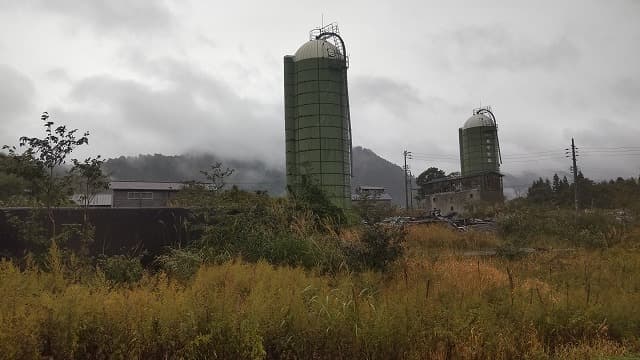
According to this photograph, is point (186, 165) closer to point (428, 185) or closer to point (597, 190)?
point (428, 185)

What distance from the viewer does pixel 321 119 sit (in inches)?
1066

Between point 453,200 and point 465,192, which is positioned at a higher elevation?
point 465,192

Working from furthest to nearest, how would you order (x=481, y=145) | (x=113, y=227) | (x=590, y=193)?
1. (x=481, y=145)
2. (x=590, y=193)
3. (x=113, y=227)

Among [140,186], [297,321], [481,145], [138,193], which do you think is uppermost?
[481,145]

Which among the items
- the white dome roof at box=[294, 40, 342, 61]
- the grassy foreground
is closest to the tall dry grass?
the grassy foreground

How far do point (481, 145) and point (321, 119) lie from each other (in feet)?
124

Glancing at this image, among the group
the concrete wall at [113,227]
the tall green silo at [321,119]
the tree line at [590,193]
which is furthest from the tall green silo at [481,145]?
the concrete wall at [113,227]

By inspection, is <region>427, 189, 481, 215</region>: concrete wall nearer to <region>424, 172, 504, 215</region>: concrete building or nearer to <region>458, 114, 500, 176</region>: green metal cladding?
<region>424, 172, 504, 215</region>: concrete building

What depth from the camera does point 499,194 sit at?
188ft

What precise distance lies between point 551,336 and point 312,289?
9.06 ft

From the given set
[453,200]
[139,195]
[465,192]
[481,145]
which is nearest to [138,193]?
[139,195]

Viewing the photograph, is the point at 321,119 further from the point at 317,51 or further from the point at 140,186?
the point at 140,186

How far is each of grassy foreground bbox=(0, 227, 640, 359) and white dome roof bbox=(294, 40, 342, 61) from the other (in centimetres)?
2360

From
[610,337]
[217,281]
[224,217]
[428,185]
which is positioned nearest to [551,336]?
[610,337]
